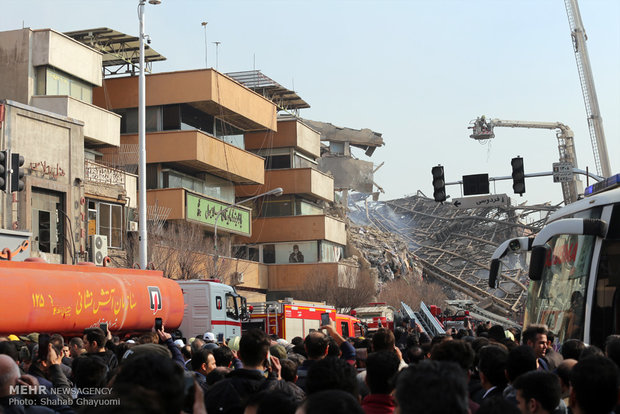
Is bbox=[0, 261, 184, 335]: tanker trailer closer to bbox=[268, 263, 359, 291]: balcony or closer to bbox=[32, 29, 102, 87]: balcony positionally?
bbox=[32, 29, 102, 87]: balcony

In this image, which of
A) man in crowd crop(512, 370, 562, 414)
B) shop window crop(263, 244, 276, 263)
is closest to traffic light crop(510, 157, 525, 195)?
man in crowd crop(512, 370, 562, 414)

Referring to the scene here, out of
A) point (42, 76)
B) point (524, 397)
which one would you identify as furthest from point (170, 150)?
point (524, 397)

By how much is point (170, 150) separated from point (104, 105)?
5068 mm

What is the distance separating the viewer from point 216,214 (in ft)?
172

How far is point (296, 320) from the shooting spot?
1264 inches

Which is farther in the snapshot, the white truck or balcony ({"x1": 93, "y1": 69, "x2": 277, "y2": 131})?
balcony ({"x1": 93, "y1": 69, "x2": 277, "y2": 131})

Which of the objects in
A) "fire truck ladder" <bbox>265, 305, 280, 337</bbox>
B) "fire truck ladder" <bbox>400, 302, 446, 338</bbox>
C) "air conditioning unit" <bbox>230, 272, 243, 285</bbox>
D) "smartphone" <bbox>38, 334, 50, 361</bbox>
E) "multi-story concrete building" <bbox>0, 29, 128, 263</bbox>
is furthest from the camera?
"air conditioning unit" <bbox>230, 272, 243, 285</bbox>

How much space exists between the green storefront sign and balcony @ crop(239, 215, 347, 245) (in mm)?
5610

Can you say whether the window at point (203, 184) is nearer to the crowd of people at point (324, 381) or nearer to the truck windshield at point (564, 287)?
the truck windshield at point (564, 287)

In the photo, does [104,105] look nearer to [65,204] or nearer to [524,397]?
[65,204]

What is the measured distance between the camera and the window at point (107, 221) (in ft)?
126

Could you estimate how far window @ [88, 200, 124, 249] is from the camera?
3841cm

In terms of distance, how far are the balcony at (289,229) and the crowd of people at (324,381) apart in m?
51.9

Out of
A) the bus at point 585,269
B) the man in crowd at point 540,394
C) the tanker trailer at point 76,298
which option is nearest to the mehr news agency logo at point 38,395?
the man in crowd at point 540,394
